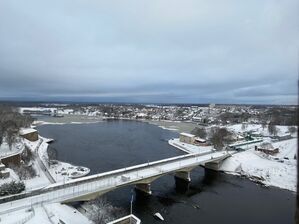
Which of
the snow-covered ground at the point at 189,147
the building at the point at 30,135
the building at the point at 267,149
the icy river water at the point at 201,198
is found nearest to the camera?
the icy river water at the point at 201,198

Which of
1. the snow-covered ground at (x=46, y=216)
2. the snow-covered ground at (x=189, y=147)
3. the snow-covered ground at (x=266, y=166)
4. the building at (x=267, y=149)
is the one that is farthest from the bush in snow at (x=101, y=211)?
the building at (x=267, y=149)

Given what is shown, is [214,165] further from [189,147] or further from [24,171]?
[24,171]

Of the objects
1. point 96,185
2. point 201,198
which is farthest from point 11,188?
point 201,198

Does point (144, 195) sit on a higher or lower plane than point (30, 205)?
lower

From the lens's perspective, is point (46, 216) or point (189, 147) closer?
Result: point (46, 216)

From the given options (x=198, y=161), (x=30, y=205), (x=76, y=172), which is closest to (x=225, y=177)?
(x=198, y=161)

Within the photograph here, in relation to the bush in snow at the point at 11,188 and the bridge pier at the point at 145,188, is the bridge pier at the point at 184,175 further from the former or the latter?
the bush in snow at the point at 11,188

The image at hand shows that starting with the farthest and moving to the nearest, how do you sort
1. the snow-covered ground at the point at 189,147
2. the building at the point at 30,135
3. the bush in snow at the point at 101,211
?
the snow-covered ground at the point at 189,147 < the building at the point at 30,135 < the bush in snow at the point at 101,211

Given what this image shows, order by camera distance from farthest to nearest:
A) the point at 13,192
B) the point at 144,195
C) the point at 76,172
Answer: the point at 76,172 → the point at 144,195 → the point at 13,192

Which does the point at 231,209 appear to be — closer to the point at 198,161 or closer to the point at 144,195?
the point at 144,195
